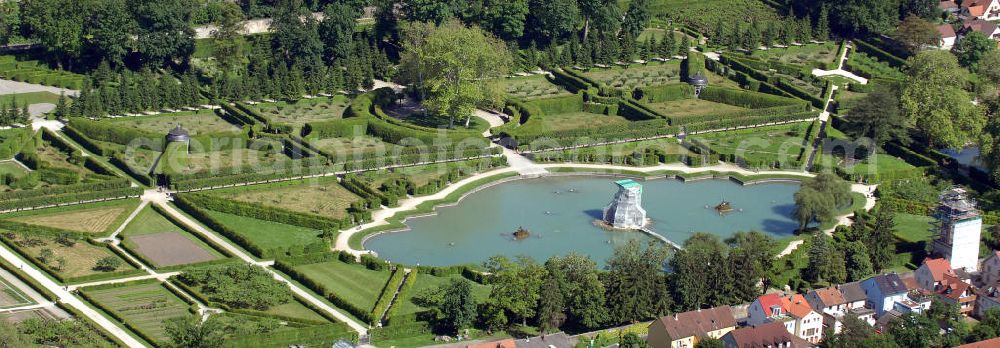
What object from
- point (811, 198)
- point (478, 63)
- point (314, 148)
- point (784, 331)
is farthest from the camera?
point (478, 63)

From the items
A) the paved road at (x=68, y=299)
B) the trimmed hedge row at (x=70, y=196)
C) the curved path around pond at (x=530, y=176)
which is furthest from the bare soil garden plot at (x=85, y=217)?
the curved path around pond at (x=530, y=176)

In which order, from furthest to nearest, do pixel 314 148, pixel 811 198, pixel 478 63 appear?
pixel 478 63, pixel 314 148, pixel 811 198

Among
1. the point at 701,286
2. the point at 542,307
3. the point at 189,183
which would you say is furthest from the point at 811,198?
the point at 189,183

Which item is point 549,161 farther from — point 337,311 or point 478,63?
point 337,311

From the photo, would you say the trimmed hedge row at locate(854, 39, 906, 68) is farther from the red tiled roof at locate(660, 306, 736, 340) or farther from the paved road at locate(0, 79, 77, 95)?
the paved road at locate(0, 79, 77, 95)

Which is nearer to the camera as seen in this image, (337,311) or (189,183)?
(337,311)

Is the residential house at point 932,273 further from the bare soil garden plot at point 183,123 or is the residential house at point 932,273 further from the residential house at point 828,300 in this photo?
the bare soil garden plot at point 183,123

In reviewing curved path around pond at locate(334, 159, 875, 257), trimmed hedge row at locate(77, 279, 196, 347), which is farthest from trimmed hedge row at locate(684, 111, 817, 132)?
trimmed hedge row at locate(77, 279, 196, 347)

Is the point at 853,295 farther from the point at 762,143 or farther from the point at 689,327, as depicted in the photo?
the point at 762,143
